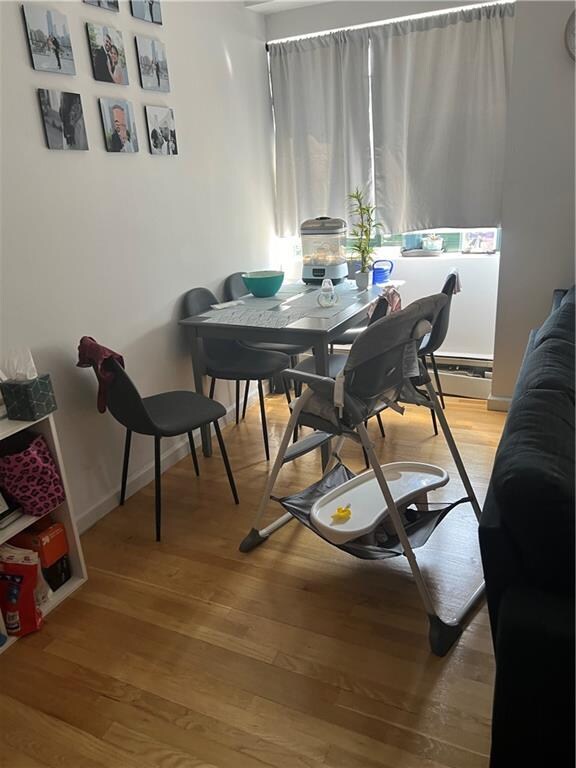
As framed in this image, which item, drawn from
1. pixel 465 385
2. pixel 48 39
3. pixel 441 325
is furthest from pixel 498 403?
pixel 48 39

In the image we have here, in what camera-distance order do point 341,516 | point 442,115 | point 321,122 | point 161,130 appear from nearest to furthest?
1. point 341,516
2. point 161,130
3. point 442,115
4. point 321,122

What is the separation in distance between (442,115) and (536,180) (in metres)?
0.73

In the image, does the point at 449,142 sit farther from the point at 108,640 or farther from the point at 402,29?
the point at 108,640

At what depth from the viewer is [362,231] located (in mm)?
3445

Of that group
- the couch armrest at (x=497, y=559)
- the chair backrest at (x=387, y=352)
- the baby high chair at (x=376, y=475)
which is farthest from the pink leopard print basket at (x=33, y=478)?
the couch armrest at (x=497, y=559)

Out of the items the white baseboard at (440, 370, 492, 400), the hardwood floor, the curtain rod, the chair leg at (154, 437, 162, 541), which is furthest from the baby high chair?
the curtain rod

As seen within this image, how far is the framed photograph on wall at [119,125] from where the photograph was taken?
2.36m

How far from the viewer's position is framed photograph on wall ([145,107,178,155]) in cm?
262

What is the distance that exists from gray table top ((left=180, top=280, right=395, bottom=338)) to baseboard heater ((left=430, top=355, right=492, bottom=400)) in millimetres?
896

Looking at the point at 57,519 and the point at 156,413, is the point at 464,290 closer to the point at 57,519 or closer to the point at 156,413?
the point at 156,413

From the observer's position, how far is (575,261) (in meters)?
2.97

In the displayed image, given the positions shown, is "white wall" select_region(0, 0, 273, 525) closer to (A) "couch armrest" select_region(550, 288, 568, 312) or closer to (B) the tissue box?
(B) the tissue box

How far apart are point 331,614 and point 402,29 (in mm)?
3221

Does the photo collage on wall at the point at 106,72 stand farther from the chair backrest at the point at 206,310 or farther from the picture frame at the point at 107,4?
the chair backrest at the point at 206,310
